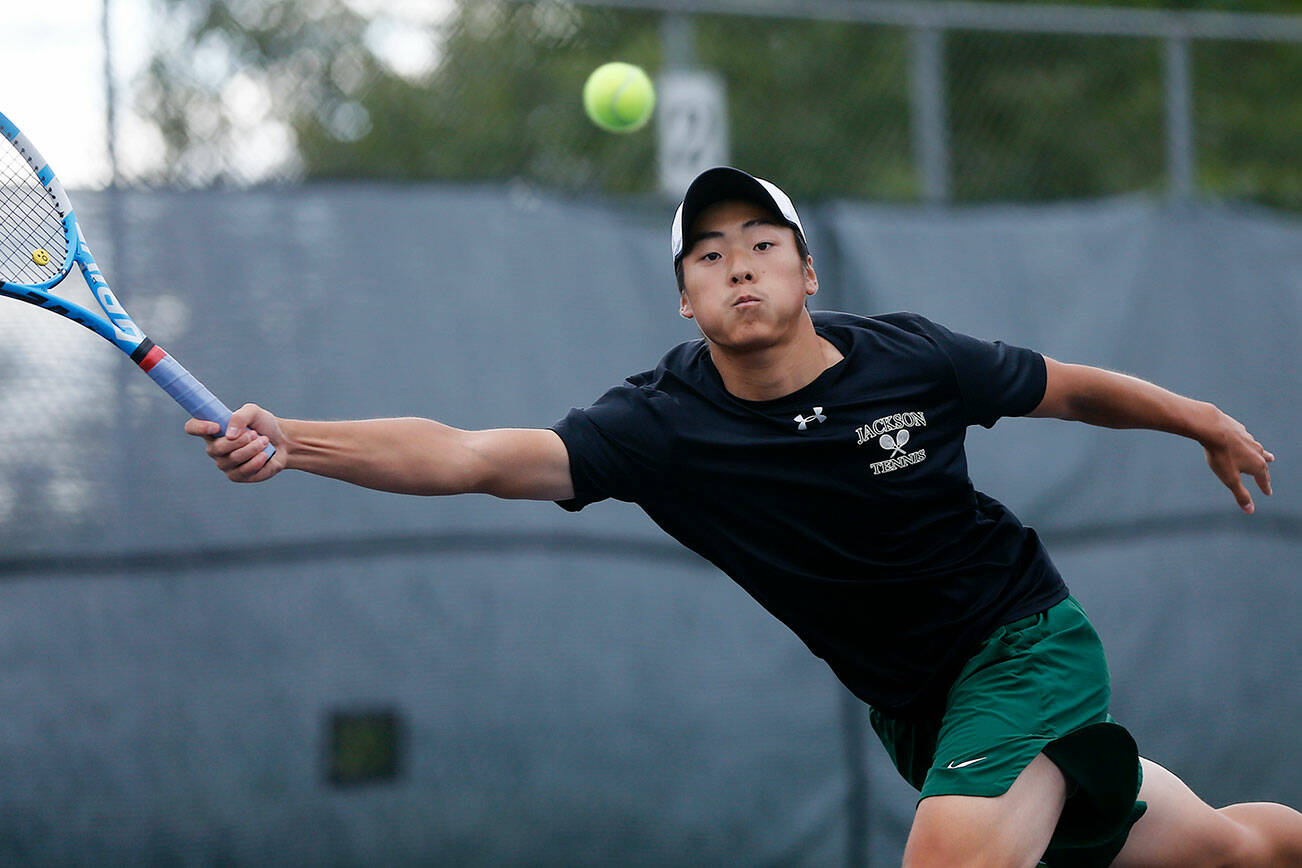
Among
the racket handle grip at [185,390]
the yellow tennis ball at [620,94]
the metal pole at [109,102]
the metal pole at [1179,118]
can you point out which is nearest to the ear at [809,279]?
the racket handle grip at [185,390]

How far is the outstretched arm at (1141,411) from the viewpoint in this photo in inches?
148

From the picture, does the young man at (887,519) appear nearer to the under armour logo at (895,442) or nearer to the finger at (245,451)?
the under armour logo at (895,442)

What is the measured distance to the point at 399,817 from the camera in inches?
210

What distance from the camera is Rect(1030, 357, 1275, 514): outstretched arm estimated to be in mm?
3756

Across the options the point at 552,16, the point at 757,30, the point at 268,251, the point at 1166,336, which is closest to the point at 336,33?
the point at 552,16

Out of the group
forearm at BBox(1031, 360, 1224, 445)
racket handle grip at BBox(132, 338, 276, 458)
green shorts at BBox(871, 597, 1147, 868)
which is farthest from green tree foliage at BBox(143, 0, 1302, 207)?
green shorts at BBox(871, 597, 1147, 868)

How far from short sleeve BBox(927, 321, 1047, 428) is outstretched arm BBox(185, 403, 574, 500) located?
101cm

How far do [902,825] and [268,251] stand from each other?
10.7 ft

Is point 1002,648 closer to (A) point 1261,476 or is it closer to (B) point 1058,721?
(B) point 1058,721

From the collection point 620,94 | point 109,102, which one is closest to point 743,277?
point 620,94

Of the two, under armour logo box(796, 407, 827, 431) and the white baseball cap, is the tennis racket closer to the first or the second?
the white baseball cap

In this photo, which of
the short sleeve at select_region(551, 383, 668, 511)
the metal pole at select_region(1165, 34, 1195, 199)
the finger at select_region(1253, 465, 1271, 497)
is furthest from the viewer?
the metal pole at select_region(1165, 34, 1195, 199)

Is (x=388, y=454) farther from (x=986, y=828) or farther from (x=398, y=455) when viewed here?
(x=986, y=828)

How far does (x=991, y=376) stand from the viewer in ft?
12.0
